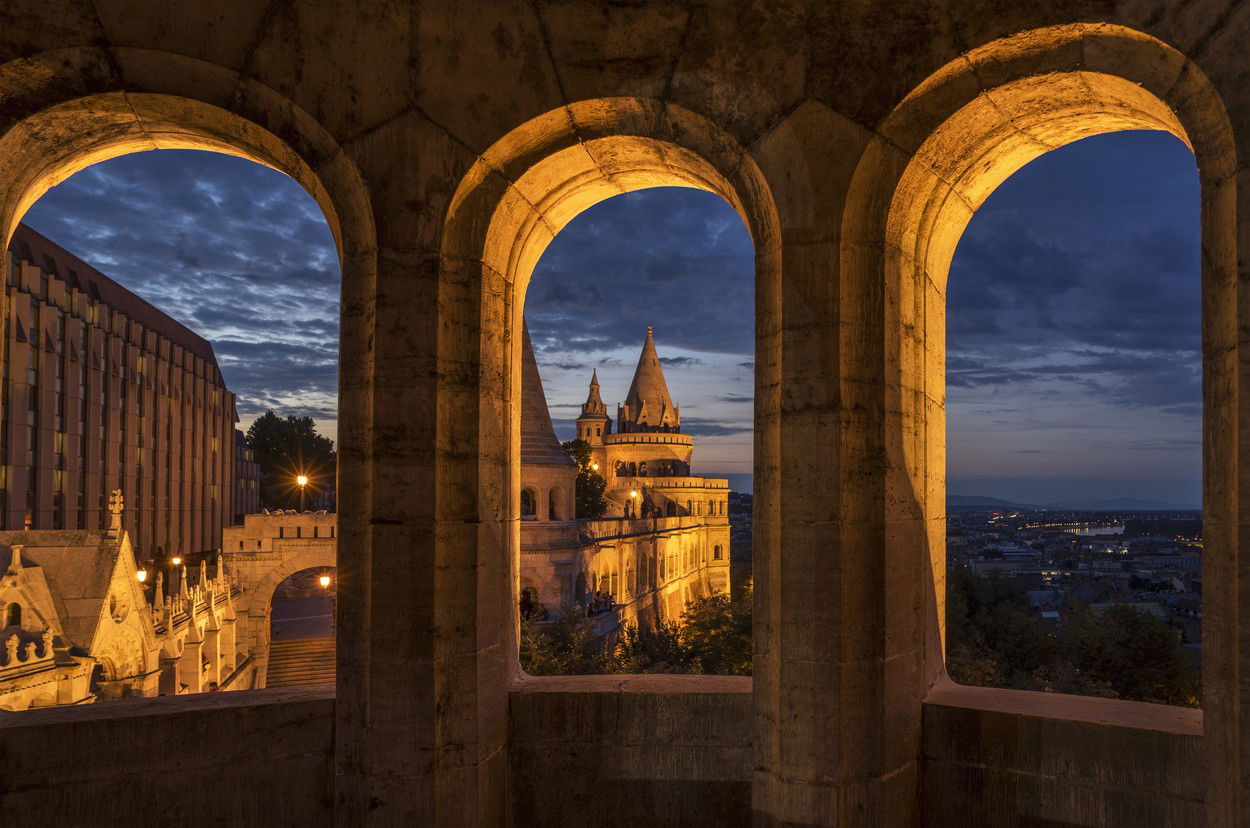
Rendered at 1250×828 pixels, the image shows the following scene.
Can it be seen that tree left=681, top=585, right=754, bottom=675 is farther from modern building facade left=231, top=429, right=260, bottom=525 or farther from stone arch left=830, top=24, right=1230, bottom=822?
modern building facade left=231, top=429, right=260, bottom=525

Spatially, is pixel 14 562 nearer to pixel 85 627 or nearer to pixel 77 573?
pixel 85 627

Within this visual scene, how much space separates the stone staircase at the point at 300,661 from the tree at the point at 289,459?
4564cm

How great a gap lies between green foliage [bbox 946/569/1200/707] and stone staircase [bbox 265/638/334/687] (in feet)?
74.1

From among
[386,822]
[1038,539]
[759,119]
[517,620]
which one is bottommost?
[1038,539]

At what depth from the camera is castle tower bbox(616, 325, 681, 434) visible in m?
79.5

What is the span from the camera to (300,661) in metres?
33.9

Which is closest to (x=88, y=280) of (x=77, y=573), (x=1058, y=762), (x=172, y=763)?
(x=77, y=573)

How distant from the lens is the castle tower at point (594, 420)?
272 feet

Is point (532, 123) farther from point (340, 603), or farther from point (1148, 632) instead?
point (1148, 632)

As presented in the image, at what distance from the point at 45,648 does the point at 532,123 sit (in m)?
18.1

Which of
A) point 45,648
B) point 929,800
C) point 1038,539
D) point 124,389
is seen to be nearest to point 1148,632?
point 929,800

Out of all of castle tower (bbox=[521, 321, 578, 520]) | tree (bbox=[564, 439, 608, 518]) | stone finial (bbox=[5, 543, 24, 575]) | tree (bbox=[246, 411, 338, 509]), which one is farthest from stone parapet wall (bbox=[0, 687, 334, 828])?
tree (bbox=[246, 411, 338, 509])

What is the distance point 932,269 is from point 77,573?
22142mm

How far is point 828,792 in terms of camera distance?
4.12 m
